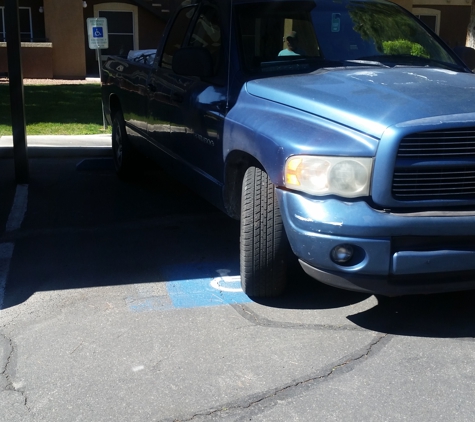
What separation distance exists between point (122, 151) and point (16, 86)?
1.34m

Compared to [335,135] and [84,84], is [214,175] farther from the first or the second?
[84,84]

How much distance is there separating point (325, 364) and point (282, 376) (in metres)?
0.27

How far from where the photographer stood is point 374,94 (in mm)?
4012

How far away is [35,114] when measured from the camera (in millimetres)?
13562

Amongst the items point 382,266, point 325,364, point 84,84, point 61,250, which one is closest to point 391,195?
point 382,266

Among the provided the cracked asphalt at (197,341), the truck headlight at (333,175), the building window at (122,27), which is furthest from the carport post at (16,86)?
the building window at (122,27)

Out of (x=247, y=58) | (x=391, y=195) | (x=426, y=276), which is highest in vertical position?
(x=247, y=58)

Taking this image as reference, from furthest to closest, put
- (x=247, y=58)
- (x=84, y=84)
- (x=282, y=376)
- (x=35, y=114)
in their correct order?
(x=84, y=84) → (x=35, y=114) → (x=247, y=58) → (x=282, y=376)

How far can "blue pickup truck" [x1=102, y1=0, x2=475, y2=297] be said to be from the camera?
142 inches

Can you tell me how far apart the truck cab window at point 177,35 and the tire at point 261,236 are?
86.2 inches

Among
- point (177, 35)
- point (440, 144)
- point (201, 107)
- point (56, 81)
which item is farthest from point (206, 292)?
point (56, 81)

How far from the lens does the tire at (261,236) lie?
13.6 ft

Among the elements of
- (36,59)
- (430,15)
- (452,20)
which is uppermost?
(430,15)

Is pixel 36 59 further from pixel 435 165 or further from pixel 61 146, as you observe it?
pixel 435 165
